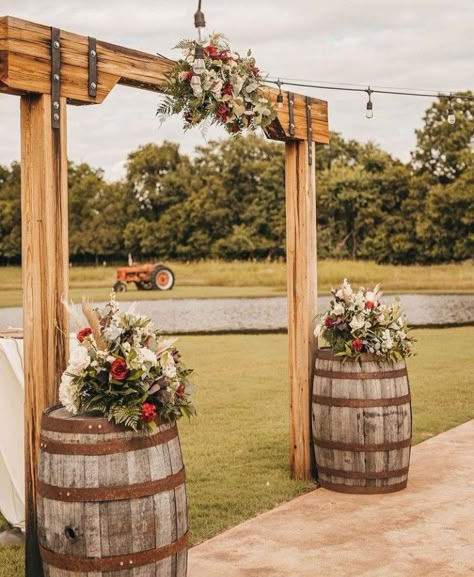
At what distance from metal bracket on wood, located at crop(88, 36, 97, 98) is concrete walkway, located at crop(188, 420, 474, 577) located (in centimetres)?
244

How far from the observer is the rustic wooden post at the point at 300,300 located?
19.7 ft

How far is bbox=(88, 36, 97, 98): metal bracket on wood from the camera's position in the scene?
415 cm

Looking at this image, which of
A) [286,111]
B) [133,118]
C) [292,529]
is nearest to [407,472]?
[292,529]

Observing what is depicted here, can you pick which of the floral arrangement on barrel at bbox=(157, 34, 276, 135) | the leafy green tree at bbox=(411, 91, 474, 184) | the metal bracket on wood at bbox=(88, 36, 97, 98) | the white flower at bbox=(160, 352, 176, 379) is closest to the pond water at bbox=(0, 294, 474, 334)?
the floral arrangement on barrel at bbox=(157, 34, 276, 135)

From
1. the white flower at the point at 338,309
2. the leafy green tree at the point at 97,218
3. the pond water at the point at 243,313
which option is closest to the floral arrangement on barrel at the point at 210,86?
the white flower at the point at 338,309

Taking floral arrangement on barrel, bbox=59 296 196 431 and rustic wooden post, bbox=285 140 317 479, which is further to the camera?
rustic wooden post, bbox=285 140 317 479

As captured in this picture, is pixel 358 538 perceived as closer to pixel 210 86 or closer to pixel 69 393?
pixel 69 393

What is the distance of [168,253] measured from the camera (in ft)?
152

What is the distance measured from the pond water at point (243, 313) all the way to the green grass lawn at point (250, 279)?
2891 mm

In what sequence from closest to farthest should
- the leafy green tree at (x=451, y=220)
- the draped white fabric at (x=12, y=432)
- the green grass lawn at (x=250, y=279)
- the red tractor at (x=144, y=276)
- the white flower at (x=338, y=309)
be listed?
the draped white fabric at (x=12, y=432)
the white flower at (x=338, y=309)
the green grass lawn at (x=250, y=279)
the red tractor at (x=144, y=276)
the leafy green tree at (x=451, y=220)

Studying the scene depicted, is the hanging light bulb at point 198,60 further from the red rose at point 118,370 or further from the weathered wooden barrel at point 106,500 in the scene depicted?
the weathered wooden barrel at point 106,500

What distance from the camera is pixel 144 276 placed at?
32531 mm

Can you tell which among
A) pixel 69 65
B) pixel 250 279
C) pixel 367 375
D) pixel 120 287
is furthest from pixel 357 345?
pixel 250 279

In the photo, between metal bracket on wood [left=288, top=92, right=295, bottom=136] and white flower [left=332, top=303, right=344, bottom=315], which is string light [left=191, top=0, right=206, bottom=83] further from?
white flower [left=332, top=303, right=344, bottom=315]
